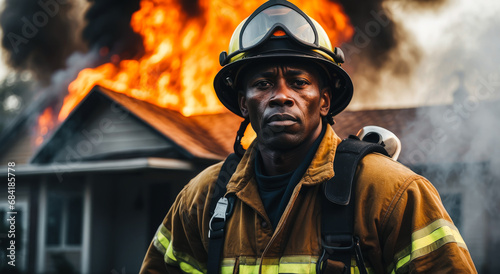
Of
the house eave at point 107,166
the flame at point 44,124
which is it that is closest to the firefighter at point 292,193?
the house eave at point 107,166

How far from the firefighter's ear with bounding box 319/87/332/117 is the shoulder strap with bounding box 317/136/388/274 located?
13.9 inches

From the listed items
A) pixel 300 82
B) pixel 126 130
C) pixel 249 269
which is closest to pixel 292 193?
pixel 249 269

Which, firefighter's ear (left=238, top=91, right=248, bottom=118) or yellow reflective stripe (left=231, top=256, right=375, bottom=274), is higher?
firefighter's ear (left=238, top=91, right=248, bottom=118)

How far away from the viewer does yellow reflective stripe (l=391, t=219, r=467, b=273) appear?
1.74 meters

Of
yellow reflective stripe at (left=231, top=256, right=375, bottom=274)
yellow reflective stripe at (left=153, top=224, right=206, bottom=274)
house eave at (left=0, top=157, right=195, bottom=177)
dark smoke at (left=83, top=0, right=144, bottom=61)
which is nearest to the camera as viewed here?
yellow reflective stripe at (left=231, top=256, right=375, bottom=274)

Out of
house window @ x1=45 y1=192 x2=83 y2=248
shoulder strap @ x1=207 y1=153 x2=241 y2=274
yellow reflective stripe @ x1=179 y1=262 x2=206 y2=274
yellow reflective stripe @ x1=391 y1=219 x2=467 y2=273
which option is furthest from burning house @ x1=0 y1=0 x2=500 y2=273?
yellow reflective stripe @ x1=391 y1=219 x2=467 y2=273

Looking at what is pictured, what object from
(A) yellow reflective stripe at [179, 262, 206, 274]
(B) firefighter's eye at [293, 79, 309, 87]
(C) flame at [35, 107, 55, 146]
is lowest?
(A) yellow reflective stripe at [179, 262, 206, 274]

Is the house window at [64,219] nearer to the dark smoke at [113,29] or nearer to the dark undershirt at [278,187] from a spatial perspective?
the dark smoke at [113,29]

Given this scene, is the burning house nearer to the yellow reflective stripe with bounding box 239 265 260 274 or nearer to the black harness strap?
the black harness strap

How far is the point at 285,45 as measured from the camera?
226 cm

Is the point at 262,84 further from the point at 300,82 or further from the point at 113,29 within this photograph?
the point at 113,29

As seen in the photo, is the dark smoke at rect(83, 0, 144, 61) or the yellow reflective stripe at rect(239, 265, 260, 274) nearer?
the yellow reflective stripe at rect(239, 265, 260, 274)

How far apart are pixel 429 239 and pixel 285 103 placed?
31.1 inches

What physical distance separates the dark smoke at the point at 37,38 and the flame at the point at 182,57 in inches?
151
